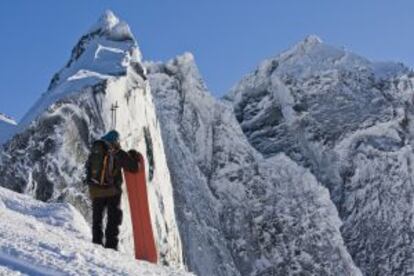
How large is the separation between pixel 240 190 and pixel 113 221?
72.2 m

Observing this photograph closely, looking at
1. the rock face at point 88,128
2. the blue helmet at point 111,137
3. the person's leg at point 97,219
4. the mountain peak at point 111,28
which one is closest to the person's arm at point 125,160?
the blue helmet at point 111,137

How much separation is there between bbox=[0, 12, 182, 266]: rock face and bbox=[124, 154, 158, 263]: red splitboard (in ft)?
56.5

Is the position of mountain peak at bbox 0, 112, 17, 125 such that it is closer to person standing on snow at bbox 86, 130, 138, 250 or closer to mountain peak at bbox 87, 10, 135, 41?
mountain peak at bbox 87, 10, 135, 41

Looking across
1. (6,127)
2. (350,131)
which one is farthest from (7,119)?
(350,131)

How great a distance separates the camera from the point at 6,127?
38938 mm

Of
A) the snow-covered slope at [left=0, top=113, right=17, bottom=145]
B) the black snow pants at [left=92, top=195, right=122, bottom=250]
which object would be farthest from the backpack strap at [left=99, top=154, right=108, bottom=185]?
the snow-covered slope at [left=0, top=113, right=17, bottom=145]

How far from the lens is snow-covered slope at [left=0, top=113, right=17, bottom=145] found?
123 ft

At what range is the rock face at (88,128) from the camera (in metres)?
36.0

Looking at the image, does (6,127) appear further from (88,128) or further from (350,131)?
(350,131)

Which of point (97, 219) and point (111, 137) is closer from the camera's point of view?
point (111, 137)

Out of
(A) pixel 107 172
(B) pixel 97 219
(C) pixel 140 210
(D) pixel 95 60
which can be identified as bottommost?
(B) pixel 97 219

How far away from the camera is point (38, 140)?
124ft

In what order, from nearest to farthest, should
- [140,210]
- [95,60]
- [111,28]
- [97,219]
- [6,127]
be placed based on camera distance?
[97,219]
[140,210]
[6,127]
[95,60]
[111,28]

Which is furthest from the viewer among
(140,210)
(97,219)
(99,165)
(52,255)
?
(140,210)
